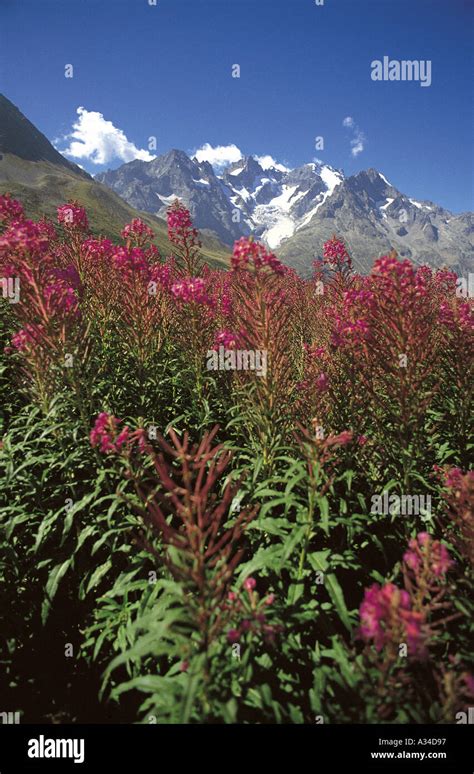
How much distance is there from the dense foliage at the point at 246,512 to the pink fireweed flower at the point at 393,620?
13 millimetres

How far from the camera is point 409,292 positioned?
3.39 metres

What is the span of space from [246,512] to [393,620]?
1107mm

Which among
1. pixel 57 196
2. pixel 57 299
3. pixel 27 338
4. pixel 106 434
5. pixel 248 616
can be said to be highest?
pixel 57 196

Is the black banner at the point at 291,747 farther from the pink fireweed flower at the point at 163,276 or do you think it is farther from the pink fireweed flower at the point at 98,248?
the pink fireweed flower at the point at 98,248

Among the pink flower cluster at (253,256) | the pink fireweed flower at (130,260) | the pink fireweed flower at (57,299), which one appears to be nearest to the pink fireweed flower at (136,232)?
the pink fireweed flower at (130,260)

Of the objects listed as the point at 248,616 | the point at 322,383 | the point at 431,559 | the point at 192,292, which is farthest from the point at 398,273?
the point at 248,616

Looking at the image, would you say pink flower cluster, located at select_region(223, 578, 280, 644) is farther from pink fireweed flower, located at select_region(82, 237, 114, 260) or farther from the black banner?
pink fireweed flower, located at select_region(82, 237, 114, 260)

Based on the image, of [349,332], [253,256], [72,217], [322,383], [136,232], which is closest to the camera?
[253,256]

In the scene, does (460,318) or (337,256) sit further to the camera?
(337,256)

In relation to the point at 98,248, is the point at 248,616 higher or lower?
lower

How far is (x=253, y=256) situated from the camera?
3.17 metres

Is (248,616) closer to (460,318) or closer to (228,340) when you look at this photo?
(228,340)

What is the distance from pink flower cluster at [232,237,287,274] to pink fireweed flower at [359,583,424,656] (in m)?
2.34

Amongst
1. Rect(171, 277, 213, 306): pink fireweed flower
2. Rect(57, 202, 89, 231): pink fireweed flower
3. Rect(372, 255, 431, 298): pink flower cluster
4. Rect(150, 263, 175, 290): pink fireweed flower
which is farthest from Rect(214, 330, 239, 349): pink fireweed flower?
Rect(57, 202, 89, 231): pink fireweed flower
